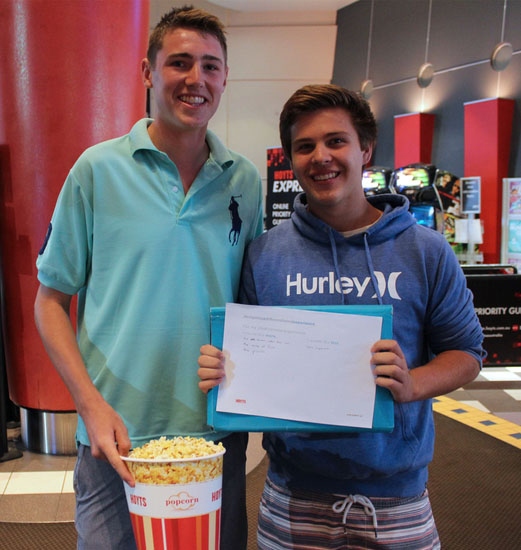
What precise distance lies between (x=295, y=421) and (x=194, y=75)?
86 centimetres

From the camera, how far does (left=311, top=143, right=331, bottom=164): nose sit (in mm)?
1381

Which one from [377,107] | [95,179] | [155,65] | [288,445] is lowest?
[288,445]

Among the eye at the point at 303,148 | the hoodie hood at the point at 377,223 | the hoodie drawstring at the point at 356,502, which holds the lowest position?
the hoodie drawstring at the point at 356,502

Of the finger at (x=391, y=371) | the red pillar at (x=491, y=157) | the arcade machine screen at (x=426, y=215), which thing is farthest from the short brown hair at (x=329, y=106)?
the red pillar at (x=491, y=157)

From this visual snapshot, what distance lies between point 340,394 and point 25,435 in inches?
129

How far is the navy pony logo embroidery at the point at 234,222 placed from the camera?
59.3 inches

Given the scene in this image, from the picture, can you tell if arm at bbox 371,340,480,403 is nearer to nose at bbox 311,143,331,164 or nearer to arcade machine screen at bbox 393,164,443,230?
nose at bbox 311,143,331,164

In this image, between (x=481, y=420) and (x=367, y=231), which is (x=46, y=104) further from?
(x=481, y=420)

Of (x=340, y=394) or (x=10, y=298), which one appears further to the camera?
(x=10, y=298)

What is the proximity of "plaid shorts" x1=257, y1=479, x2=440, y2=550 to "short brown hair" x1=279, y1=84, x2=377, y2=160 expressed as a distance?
0.89m

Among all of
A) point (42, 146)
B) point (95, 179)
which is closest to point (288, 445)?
point (95, 179)

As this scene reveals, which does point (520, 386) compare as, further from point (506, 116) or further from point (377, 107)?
point (377, 107)

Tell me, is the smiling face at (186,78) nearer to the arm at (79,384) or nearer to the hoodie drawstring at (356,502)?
the arm at (79,384)

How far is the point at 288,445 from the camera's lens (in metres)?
1.39
